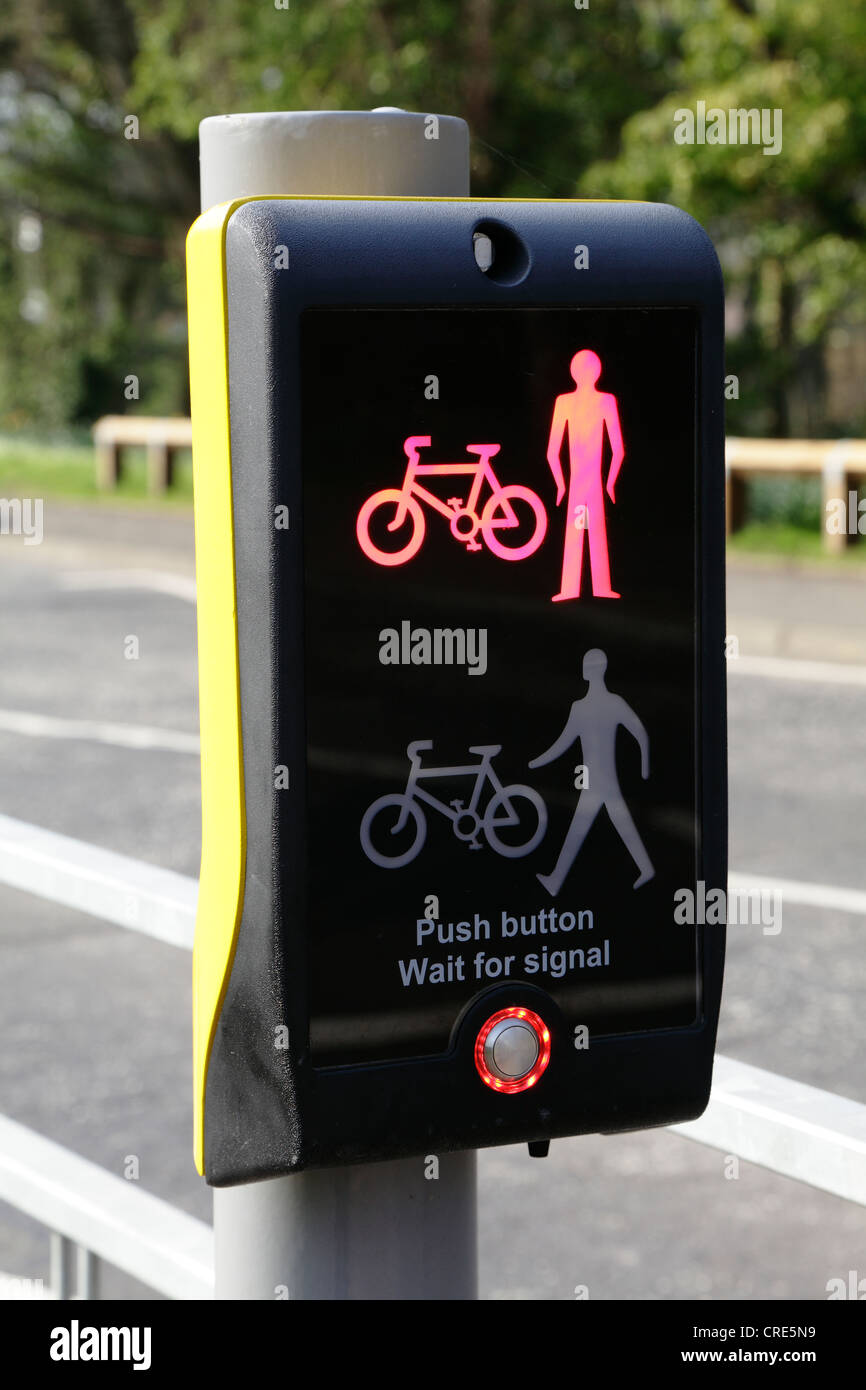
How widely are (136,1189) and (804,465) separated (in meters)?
14.5

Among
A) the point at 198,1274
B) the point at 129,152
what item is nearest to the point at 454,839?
the point at 198,1274

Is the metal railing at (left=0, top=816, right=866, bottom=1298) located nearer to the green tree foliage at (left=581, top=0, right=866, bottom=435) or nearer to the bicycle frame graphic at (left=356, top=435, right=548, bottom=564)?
the bicycle frame graphic at (left=356, top=435, right=548, bottom=564)

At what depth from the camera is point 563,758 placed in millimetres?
1576

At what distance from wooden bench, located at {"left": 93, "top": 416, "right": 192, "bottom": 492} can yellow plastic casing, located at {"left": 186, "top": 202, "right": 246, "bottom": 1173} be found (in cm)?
2031

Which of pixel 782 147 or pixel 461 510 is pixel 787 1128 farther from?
pixel 782 147

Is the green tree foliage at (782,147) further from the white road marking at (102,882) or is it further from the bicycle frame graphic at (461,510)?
the bicycle frame graphic at (461,510)

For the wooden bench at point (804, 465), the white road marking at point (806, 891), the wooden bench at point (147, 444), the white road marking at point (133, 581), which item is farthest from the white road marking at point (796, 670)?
the wooden bench at point (147, 444)

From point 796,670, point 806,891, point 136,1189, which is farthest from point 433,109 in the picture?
point 136,1189

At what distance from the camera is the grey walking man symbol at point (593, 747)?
1.58 metres

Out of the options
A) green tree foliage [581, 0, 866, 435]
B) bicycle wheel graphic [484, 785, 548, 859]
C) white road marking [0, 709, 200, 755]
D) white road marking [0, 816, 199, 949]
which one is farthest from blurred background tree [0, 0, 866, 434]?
bicycle wheel graphic [484, 785, 548, 859]

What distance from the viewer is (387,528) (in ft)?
4.97

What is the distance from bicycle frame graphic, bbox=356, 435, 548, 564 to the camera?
1514 mm

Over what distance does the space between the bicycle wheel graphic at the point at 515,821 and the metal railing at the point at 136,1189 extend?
37 centimetres

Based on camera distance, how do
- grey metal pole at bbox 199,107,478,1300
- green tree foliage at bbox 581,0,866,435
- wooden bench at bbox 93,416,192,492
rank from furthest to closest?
1. wooden bench at bbox 93,416,192,492
2. green tree foliage at bbox 581,0,866,435
3. grey metal pole at bbox 199,107,478,1300
